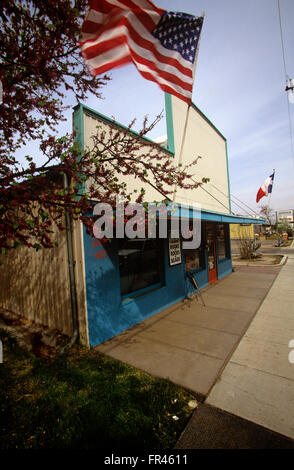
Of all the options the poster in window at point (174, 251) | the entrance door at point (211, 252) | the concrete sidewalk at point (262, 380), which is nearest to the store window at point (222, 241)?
the entrance door at point (211, 252)

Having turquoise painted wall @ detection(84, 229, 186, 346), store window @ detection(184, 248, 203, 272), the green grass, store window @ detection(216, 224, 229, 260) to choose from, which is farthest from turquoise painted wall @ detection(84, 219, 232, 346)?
store window @ detection(216, 224, 229, 260)

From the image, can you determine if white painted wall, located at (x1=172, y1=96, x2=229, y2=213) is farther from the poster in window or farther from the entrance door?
the poster in window

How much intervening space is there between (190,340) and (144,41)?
535 cm

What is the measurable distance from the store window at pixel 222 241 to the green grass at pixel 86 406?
27.5ft

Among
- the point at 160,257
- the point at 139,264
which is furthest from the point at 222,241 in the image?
the point at 139,264

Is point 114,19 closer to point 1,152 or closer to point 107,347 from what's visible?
point 1,152

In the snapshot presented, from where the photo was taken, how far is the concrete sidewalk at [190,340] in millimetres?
3431

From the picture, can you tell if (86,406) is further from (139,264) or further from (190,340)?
(139,264)

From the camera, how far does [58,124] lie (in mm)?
4000

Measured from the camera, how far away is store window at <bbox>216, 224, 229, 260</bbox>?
35.4 ft

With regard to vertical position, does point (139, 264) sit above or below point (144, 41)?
below

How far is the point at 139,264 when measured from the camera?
5750mm

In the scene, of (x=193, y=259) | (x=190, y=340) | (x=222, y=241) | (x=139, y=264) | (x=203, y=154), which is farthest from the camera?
(x=222, y=241)

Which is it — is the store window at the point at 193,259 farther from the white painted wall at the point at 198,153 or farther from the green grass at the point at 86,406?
the green grass at the point at 86,406
